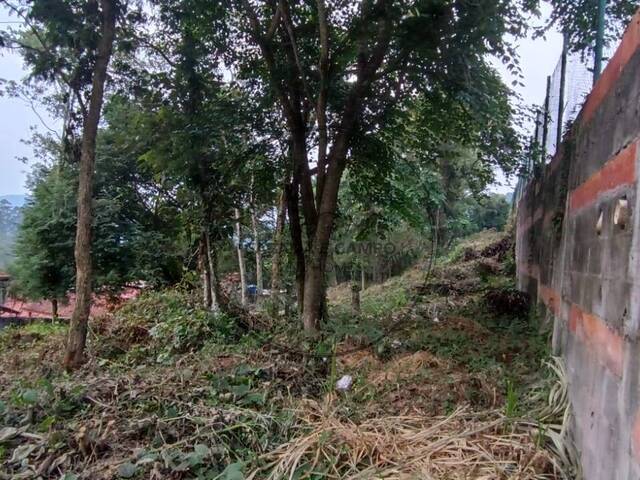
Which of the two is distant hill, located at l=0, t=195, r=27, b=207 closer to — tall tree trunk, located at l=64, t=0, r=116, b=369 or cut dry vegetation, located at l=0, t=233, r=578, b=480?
cut dry vegetation, located at l=0, t=233, r=578, b=480

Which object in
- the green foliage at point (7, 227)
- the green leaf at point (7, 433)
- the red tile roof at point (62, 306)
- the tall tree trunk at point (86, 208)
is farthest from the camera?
the green foliage at point (7, 227)

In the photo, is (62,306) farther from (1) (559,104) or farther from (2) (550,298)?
(1) (559,104)

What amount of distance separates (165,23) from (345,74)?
2296 millimetres

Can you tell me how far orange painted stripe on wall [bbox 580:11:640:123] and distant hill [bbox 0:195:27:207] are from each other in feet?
45.0

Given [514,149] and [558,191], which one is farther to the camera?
[514,149]

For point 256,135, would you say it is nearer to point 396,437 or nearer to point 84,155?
point 84,155

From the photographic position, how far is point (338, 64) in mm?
5488

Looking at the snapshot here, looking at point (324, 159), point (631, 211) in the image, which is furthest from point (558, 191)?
point (324, 159)

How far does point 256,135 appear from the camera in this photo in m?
6.36

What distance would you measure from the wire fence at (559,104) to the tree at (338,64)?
0.63 metres

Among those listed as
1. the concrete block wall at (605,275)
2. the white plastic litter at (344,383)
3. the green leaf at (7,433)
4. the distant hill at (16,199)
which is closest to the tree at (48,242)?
the distant hill at (16,199)

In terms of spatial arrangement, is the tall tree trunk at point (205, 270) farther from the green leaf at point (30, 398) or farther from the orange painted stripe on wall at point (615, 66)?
the orange painted stripe on wall at point (615, 66)

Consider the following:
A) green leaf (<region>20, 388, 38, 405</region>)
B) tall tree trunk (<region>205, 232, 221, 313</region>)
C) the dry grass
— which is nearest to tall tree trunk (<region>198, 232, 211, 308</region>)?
tall tree trunk (<region>205, 232, 221, 313</region>)

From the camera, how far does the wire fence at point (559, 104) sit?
343 centimetres
